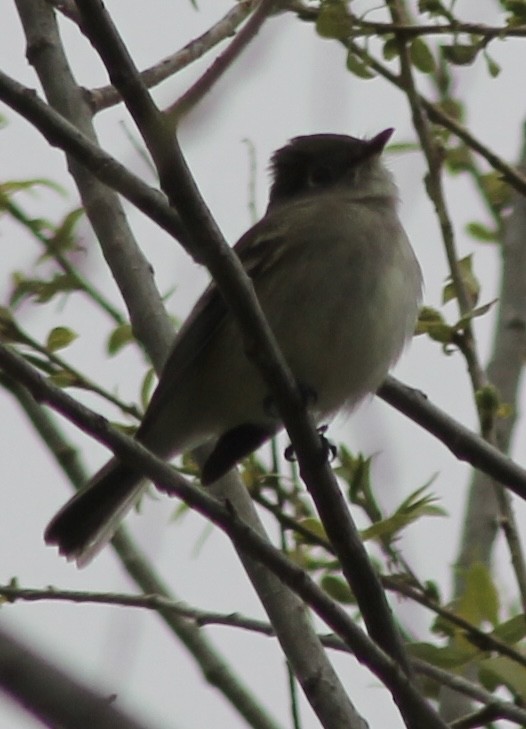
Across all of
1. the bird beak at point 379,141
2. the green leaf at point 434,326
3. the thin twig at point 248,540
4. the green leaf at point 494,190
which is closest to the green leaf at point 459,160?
the green leaf at point 494,190

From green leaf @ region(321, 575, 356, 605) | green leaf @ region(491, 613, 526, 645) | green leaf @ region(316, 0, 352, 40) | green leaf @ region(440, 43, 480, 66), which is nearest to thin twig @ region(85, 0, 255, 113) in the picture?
green leaf @ region(316, 0, 352, 40)

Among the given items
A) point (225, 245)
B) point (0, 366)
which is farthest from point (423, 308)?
point (0, 366)

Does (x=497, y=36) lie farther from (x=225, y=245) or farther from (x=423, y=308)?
(x=225, y=245)

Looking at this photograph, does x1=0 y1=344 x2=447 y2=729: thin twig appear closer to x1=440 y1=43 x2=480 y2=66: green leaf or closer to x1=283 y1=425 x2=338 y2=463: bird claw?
x1=283 y1=425 x2=338 y2=463: bird claw

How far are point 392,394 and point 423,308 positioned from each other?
40cm

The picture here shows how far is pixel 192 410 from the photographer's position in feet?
12.0

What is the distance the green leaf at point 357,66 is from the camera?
3193 mm

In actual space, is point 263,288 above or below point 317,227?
below

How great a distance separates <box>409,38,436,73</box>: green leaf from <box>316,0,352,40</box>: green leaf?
0.29 m

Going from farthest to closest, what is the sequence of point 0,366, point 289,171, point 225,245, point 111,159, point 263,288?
1. point 289,171
2. point 263,288
3. point 111,159
4. point 225,245
5. point 0,366

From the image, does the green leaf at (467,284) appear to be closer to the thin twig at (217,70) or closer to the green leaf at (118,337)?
the green leaf at (118,337)

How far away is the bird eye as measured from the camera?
14.0ft

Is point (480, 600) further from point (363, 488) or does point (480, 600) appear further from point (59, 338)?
point (59, 338)

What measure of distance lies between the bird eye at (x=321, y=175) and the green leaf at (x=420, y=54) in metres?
1.07
